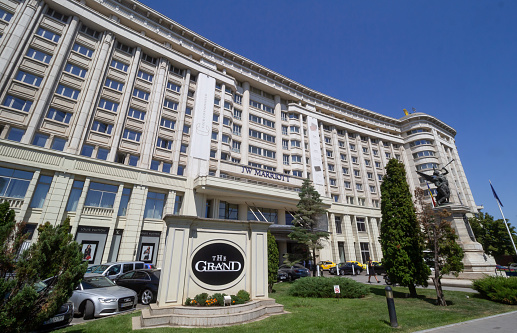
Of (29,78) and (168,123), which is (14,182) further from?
(168,123)

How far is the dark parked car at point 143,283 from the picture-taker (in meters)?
12.2

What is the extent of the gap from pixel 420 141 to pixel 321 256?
134 feet

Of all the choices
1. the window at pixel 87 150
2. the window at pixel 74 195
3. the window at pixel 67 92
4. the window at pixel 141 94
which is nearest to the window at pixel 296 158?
the window at pixel 141 94

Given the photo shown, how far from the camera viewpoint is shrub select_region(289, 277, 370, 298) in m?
13.3

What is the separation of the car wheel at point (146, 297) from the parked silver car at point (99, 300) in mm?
1276

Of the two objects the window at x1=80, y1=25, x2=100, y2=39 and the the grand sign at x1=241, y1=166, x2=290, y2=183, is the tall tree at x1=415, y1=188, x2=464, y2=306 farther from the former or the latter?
the window at x1=80, y1=25, x2=100, y2=39

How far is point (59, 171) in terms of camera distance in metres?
22.5

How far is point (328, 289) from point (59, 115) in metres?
29.7

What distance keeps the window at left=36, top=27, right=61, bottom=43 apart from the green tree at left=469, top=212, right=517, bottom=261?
73.6m

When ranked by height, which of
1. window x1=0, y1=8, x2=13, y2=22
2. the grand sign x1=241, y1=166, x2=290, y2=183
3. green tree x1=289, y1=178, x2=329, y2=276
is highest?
window x1=0, y1=8, x2=13, y2=22

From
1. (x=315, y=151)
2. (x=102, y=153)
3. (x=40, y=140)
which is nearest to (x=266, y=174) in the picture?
(x=315, y=151)

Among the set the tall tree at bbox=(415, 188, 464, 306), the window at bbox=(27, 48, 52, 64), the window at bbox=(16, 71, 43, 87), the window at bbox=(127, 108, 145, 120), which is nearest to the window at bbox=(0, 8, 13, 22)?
the window at bbox=(27, 48, 52, 64)

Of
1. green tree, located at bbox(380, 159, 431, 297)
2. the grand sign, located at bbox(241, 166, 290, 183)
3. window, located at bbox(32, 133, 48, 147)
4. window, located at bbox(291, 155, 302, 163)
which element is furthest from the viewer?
window, located at bbox(291, 155, 302, 163)

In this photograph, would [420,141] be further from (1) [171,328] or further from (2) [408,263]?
(1) [171,328]
